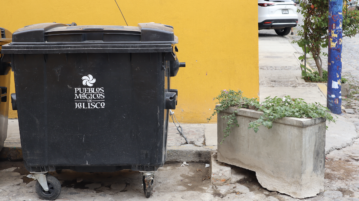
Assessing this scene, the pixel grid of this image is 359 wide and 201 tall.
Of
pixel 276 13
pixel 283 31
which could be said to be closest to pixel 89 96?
pixel 276 13

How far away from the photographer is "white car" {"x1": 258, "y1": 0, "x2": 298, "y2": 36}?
1382 cm

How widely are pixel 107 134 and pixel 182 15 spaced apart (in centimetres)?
284

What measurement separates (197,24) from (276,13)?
29.5 ft

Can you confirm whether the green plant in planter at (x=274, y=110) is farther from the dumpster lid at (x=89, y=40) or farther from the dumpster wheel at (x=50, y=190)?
the dumpster wheel at (x=50, y=190)

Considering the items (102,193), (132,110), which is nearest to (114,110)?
(132,110)

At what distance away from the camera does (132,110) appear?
3.43 meters

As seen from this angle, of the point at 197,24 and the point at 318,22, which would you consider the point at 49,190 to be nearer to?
the point at 197,24

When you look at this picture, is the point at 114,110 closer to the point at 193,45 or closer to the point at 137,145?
the point at 137,145

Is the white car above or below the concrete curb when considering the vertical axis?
above

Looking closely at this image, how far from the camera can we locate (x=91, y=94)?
3381 millimetres

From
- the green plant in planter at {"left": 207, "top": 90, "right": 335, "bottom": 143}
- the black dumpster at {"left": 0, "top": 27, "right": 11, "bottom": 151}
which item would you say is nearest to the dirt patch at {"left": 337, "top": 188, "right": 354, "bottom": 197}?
the green plant in planter at {"left": 207, "top": 90, "right": 335, "bottom": 143}

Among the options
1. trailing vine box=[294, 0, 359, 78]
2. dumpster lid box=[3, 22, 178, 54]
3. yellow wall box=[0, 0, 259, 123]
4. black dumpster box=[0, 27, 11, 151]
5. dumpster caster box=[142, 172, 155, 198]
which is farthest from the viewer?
trailing vine box=[294, 0, 359, 78]

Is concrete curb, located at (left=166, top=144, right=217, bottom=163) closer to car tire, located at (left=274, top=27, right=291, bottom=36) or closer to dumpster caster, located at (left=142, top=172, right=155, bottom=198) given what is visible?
dumpster caster, located at (left=142, top=172, right=155, bottom=198)

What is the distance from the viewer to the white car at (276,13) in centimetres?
1382
